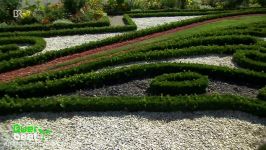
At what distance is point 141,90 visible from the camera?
46.2ft

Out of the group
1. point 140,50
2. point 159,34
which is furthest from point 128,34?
point 140,50

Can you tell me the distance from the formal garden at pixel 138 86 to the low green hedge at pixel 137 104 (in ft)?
0.10

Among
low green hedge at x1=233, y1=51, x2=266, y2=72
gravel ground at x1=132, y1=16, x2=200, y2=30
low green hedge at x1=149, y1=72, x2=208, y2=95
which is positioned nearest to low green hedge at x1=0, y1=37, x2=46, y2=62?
gravel ground at x1=132, y1=16, x2=200, y2=30

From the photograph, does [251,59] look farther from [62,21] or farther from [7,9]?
[7,9]

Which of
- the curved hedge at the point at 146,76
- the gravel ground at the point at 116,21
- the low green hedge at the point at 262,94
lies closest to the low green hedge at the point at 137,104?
the curved hedge at the point at 146,76

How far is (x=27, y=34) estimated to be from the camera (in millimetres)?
21094

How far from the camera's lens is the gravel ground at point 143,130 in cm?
1141

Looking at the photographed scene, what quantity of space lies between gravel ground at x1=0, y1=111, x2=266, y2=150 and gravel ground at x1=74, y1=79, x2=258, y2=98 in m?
1.16

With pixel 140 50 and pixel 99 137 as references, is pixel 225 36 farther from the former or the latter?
pixel 99 137

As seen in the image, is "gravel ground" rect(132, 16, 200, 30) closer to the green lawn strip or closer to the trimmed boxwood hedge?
the trimmed boxwood hedge

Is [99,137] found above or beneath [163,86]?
beneath

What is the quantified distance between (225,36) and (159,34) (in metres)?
3.82

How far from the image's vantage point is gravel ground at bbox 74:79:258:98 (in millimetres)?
13883

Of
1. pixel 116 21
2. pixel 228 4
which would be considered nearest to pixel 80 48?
pixel 116 21
